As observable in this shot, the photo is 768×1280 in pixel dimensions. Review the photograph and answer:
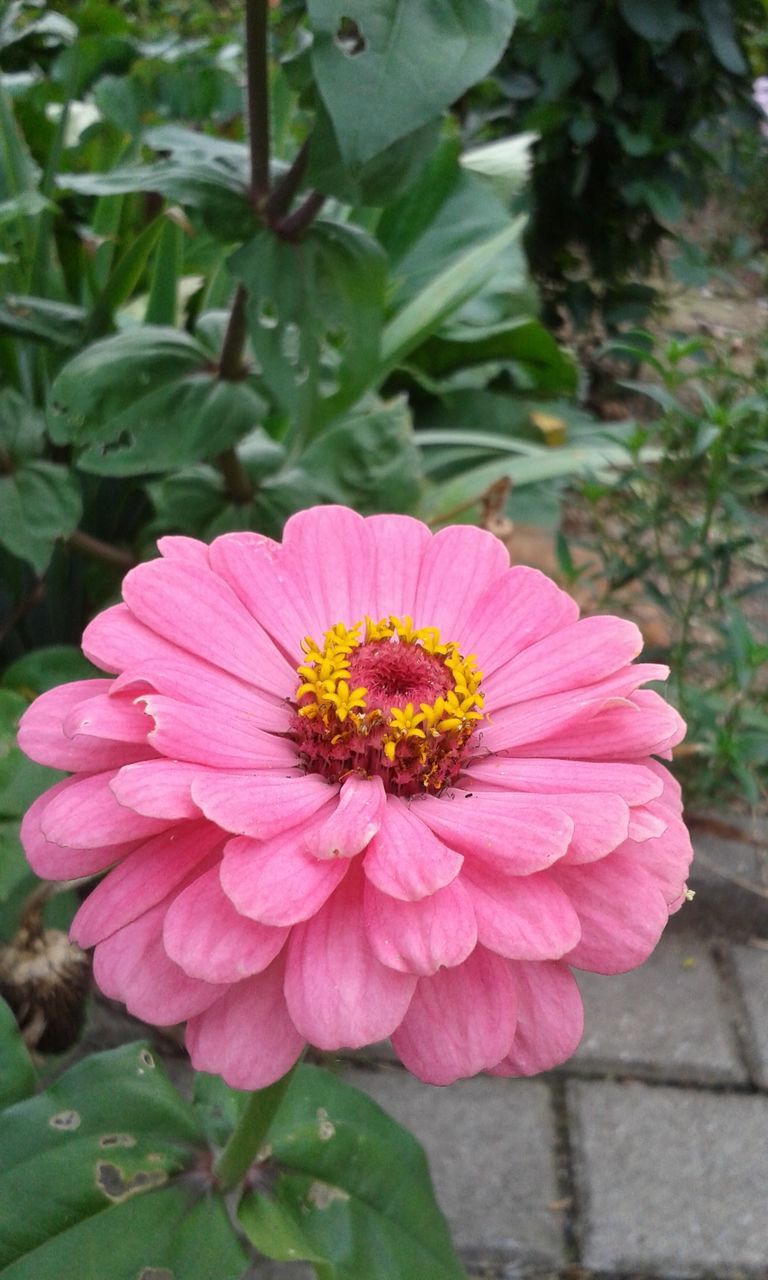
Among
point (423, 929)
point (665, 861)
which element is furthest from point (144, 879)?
point (665, 861)

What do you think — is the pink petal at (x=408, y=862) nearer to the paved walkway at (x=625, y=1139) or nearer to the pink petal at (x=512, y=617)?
the pink petal at (x=512, y=617)

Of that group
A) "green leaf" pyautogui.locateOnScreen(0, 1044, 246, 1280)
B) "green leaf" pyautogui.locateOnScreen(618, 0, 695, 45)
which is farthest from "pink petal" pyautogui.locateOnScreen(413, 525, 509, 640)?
"green leaf" pyautogui.locateOnScreen(618, 0, 695, 45)

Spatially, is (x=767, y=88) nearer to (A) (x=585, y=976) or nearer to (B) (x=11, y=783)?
(A) (x=585, y=976)

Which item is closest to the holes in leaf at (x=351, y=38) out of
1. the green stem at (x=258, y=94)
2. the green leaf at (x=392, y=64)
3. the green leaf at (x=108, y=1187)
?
the green stem at (x=258, y=94)

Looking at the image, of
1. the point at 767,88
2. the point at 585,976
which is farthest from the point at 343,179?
the point at 767,88

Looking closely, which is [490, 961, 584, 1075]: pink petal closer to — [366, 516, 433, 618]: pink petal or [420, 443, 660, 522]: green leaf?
[366, 516, 433, 618]: pink petal

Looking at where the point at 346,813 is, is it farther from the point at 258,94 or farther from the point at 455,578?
the point at 258,94
